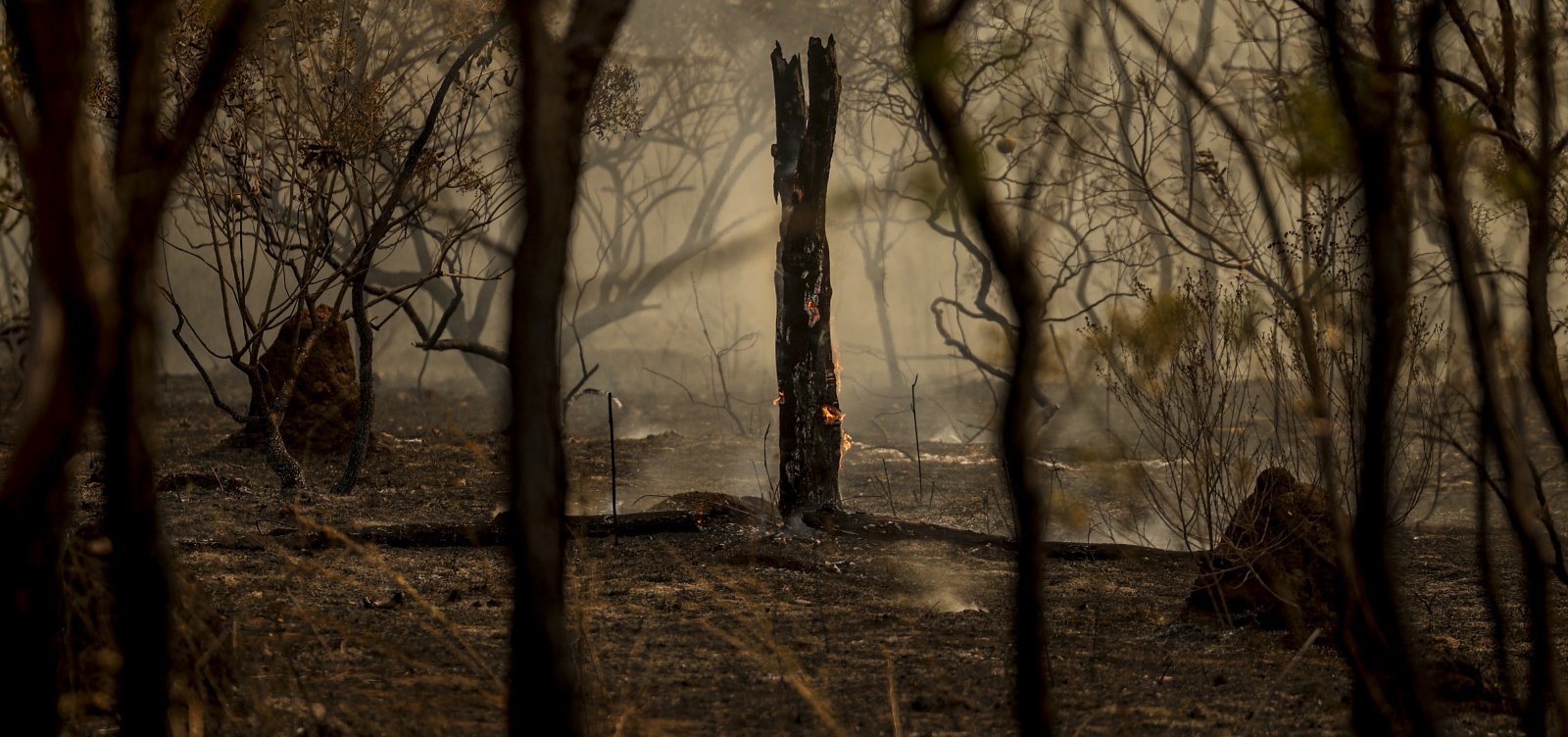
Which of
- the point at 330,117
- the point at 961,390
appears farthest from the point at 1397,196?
the point at 961,390

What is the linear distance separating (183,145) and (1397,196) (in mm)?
1678

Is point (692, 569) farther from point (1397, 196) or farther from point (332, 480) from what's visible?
point (1397, 196)

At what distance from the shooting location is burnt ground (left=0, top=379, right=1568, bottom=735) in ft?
11.6

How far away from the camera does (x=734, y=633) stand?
4.66m

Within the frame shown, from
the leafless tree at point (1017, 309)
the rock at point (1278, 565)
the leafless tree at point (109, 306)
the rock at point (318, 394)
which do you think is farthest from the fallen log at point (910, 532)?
the leafless tree at point (109, 306)

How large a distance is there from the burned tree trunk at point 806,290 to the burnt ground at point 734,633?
391 mm

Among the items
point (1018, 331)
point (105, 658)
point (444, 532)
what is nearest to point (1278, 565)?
point (444, 532)

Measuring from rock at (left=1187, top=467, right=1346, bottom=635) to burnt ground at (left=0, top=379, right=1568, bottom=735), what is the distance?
0.12 m

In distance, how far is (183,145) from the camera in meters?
1.87

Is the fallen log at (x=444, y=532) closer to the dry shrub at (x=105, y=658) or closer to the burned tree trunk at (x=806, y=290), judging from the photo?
the burned tree trunk at (x=806, y=290)

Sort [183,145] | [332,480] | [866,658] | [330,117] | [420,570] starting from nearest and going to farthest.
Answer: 1. [183,145]
2. [866,658]
3. [420,570]
4. [330,117]
5. [332,480]

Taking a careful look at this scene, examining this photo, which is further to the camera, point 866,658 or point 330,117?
point 330,117

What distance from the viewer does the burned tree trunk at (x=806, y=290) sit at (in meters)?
6.80

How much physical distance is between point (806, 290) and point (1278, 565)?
8.92ft
